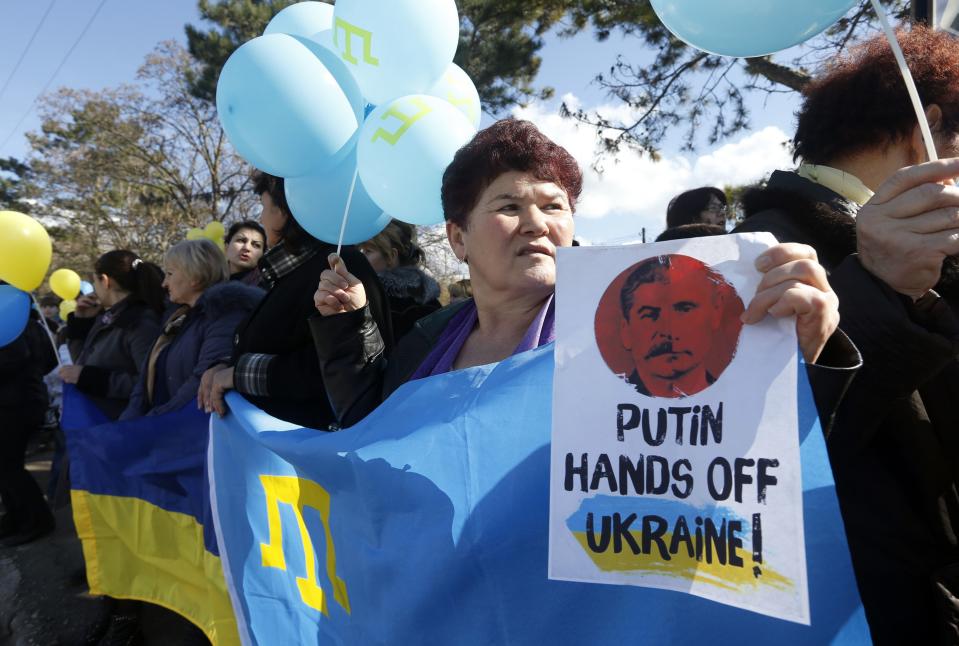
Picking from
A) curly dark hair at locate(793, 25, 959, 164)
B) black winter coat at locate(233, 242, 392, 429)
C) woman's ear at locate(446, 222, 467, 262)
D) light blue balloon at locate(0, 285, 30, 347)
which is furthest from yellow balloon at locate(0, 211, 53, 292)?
curly dark hair at locate(793, 25, 959, 164)

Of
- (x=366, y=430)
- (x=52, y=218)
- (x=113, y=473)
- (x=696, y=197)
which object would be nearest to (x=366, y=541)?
(x=366, y=430)

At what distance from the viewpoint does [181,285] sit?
3084 millimetres

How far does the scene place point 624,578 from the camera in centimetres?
80

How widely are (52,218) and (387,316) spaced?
2188 cm

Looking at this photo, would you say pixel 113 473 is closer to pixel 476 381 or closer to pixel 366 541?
pixel 366 541

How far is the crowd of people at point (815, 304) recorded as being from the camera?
2.66ft

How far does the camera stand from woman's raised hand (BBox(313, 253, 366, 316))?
1.78m

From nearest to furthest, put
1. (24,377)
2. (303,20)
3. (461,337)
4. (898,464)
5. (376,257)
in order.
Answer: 1. (898,464)
2. (461,337)
3. (303,20)
4. (376,257)
5. (24,377)

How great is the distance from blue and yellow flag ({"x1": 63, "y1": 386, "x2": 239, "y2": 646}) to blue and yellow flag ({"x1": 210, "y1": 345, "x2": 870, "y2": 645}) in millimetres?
1168

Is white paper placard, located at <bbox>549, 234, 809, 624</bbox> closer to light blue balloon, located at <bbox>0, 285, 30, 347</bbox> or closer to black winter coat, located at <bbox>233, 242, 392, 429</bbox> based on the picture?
black winter coat, located at <bbox>233, 242, 392, 429</bbox>

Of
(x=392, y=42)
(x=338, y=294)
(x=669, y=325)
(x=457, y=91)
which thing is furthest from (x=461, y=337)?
(x=457, y=91)

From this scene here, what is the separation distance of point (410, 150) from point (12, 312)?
361 centimetres

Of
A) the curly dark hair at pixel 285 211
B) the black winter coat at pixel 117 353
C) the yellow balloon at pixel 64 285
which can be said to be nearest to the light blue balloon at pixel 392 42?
the curly dark hair at pixel 285 211

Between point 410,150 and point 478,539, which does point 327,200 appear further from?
point 478,539
